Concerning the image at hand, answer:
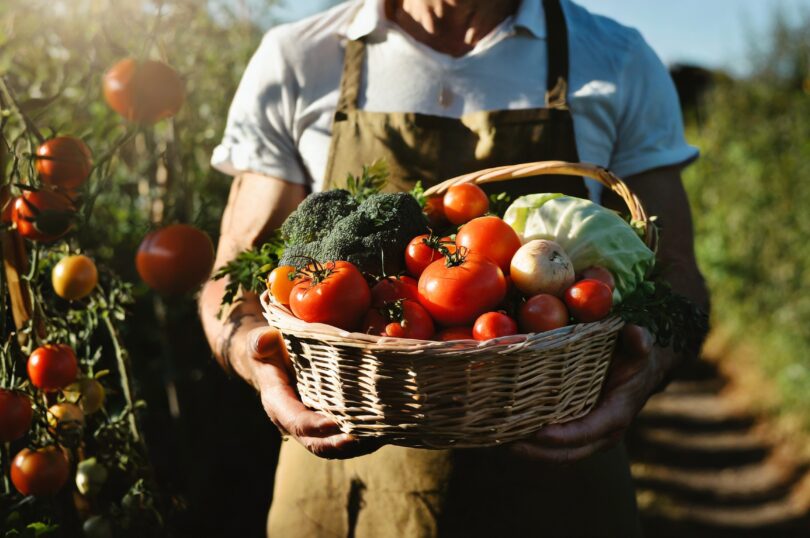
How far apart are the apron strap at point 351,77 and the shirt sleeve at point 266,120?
14cm

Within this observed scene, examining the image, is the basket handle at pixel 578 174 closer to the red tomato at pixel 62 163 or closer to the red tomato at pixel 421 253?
the red tomato at pixel 421 253

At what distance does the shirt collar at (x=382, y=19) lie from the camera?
2.03 metres

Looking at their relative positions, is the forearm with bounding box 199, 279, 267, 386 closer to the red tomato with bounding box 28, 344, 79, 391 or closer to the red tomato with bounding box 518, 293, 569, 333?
the red tomato with bounding box 28, 344, 79, 391

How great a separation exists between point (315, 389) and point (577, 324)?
1.75 ft

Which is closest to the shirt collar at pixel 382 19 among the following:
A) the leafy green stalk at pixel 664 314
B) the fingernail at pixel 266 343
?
the leafy green stalk at pixel 664 314

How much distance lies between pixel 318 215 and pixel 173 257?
33 cm

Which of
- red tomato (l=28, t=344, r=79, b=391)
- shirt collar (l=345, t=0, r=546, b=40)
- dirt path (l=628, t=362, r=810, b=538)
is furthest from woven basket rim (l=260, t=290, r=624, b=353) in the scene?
dirt path (l=628, t=362, r=810, b=538)

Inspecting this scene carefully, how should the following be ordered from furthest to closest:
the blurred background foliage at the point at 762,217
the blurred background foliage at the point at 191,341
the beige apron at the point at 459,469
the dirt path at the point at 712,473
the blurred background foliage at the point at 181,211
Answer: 1. the blurred background foliage at the point at 762,217
2. the dirt path at the point at 712,473
3. the blurred background foliage at the point at 191,341
4. the beige apron at the point at 459,469
5. the blurred background foliage at the point at 181,211

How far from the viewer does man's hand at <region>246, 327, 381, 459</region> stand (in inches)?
60.8

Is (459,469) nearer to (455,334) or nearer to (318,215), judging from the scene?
(455,334)

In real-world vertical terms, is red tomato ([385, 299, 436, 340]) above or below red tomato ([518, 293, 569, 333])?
above

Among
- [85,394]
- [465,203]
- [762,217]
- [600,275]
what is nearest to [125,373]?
[85,394]

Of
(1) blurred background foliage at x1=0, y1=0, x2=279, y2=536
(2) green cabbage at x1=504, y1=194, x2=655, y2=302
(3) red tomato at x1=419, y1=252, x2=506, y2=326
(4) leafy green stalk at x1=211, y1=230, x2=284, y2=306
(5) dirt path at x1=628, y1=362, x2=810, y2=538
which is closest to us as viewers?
(3) red tomato at x1=419, y1=252, x2=506, y2=326

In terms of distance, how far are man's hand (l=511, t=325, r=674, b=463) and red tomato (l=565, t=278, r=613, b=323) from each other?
181 mm
